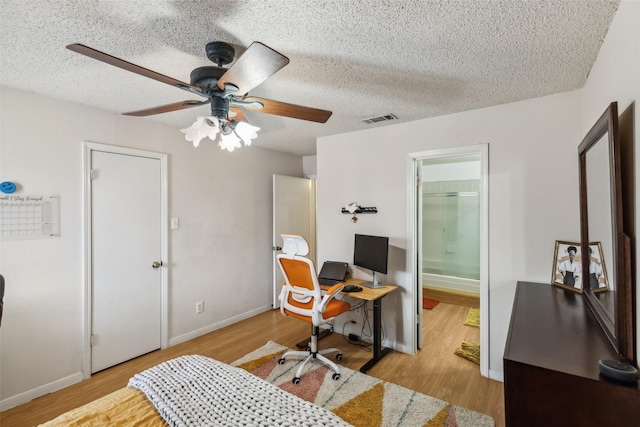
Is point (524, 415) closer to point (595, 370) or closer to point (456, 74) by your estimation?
point (595, 370)

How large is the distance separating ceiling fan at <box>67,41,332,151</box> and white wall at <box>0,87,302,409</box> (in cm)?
110

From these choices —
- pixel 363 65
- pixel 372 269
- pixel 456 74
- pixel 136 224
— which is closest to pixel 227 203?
pixel 136 224

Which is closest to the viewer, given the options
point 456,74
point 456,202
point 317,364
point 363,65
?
point 363,65

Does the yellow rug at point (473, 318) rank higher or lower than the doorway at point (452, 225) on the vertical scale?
lower

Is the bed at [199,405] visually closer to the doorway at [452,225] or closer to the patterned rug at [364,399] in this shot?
the patterned rug at [364,399]

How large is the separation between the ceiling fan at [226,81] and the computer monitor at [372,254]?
4.80 feet

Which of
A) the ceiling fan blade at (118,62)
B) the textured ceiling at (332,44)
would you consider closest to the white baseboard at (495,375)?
the textured ceiling at (332,44)

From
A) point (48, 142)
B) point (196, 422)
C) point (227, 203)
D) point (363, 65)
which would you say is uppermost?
point (363, 65)

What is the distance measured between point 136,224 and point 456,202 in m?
4.74

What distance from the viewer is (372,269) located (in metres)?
2.99

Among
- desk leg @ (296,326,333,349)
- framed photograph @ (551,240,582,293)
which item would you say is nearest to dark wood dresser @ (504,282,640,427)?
framed photograph @ (551,240,582,293)

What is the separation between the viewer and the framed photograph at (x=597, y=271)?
4.92 ft

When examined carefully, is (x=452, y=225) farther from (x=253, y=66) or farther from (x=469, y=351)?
(x=253, y=66)

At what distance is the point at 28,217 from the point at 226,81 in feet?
6.66
